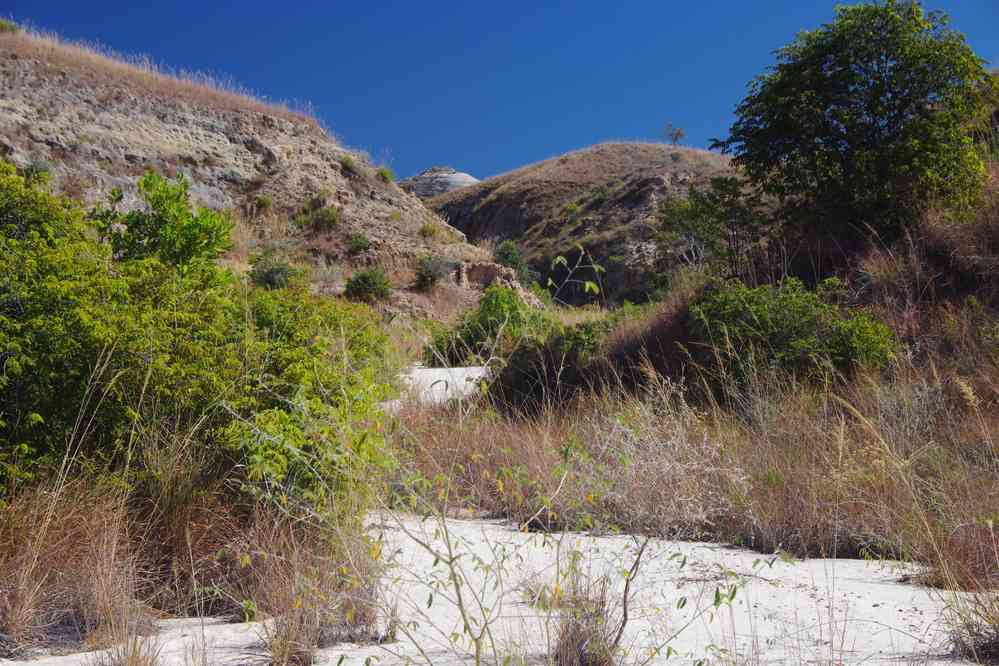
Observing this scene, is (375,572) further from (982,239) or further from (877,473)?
(982,239)

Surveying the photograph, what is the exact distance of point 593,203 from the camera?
131 feet

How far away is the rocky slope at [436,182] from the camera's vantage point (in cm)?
6091

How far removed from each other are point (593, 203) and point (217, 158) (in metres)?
22.3

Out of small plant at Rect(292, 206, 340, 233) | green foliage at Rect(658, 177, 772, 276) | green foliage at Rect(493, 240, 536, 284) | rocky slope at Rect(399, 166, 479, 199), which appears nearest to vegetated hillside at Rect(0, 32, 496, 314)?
small plant at Rect(292, 206, 340, 233)

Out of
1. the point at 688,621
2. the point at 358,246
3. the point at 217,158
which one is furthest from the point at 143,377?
the point at 217,158

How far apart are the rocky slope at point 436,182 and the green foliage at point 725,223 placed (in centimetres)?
4985

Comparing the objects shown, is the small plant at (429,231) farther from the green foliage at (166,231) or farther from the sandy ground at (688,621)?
the sandy ground at (688,621)

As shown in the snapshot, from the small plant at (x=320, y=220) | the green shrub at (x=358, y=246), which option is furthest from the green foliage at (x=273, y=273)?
the small plant at (x=320, y=220)

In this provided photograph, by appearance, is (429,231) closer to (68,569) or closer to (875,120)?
(875,120)

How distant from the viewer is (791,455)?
14.1ft

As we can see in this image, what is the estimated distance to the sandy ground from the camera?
2391mm

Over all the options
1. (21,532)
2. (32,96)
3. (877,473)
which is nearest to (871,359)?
(877,473)

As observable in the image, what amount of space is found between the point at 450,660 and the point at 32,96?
77.3ft

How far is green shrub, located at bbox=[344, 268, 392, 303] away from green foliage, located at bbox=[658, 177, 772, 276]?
859 cm
